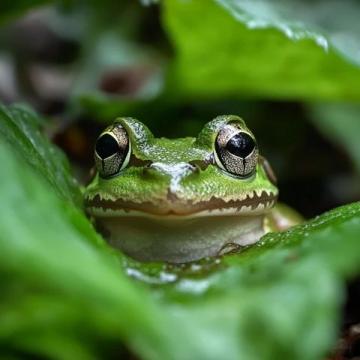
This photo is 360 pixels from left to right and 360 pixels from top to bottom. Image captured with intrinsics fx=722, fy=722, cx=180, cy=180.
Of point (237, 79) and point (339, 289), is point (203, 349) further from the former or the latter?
point (237, 79)

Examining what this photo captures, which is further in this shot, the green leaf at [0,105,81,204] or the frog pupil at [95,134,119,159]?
the frog pupil at [95,134,119,159]

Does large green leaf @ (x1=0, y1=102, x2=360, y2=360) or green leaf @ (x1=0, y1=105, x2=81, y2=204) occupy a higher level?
large green leaf @ (x1=0, y1=102, x2=360, y2=360)

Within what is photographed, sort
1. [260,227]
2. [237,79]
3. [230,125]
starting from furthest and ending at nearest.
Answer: [237,79]
[260,227]
[230,125]

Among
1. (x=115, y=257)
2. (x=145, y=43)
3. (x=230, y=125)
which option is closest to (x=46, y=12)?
(x=145, y=43)

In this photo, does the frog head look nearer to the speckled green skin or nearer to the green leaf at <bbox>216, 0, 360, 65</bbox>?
the speckled green skin

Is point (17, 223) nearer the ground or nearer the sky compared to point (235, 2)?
nearer the ground

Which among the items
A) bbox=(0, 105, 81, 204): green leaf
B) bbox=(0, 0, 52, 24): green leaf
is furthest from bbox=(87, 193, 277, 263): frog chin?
bbox=(0, 0, 52, 24): green leaf

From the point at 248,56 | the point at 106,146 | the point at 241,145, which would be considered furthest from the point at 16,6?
the point at 241,145

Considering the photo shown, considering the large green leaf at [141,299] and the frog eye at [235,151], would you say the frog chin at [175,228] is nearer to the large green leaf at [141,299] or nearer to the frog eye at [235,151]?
the frog eye at [235,151]
